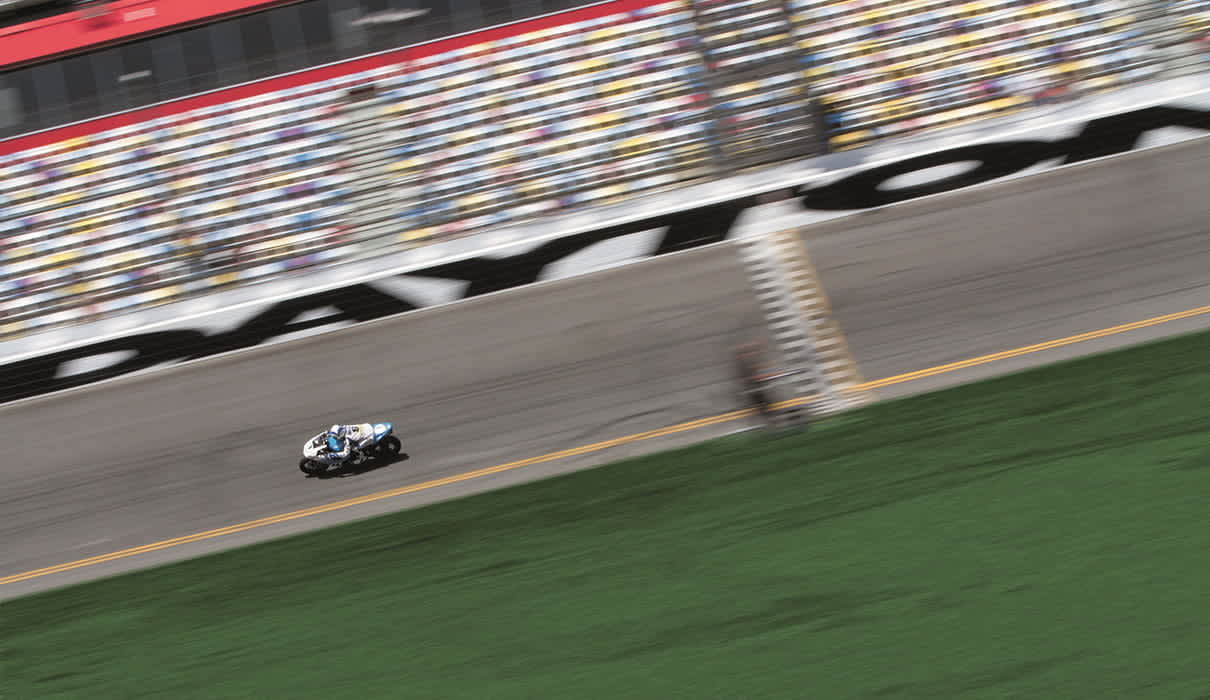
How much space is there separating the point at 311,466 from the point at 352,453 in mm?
442

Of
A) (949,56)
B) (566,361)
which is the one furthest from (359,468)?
(949,56)

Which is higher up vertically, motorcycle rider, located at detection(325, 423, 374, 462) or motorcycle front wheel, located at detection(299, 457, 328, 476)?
motorcycle rider, located at detection(325, 423, 374, 462)

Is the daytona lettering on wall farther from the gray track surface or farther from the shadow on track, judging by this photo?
the shadow on track

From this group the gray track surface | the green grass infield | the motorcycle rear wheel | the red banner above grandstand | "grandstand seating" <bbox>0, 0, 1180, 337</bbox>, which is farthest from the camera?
the red banner above grandstand

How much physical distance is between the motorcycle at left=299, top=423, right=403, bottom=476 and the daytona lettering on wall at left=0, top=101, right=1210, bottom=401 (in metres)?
1.97

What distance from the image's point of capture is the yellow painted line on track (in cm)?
909

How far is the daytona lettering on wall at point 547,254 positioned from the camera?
10.9 m

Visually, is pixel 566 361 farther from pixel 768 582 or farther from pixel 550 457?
pixel 768 582

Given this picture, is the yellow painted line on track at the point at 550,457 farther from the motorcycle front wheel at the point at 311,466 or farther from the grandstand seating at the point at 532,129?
the grandstand seating at the point at 532,129

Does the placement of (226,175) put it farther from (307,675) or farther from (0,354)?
(307,675)

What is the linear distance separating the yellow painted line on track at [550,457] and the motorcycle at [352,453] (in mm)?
342

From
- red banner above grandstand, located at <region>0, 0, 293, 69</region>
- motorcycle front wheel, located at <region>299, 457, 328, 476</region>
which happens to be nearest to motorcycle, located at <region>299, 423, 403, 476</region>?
motorcycle front wheel, located at <region>299, 457, 328, 476</region>

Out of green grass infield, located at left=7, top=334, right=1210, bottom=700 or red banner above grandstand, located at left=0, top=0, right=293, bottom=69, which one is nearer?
green grass infield, located at left=7, top=334, right=1210, bottom=700

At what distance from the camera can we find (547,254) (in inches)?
436
